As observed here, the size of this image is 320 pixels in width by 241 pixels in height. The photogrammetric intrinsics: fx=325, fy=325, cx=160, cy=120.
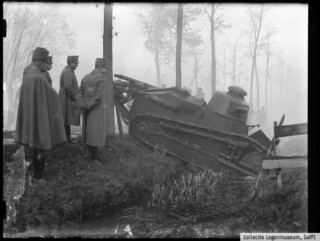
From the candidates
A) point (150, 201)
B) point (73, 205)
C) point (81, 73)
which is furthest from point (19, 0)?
point (81, 73)

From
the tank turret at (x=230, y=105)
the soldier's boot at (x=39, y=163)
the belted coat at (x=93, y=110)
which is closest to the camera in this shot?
the soldier's boot at (x=39, y=163)

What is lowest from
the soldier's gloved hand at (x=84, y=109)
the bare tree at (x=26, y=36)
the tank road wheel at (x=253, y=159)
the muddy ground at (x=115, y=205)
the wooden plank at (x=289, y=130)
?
the muddy ground at (x=115, y=205)

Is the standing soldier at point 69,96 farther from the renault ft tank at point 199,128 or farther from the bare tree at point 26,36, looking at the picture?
the bare tree at point 26,36

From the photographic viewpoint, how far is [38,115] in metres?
5.17

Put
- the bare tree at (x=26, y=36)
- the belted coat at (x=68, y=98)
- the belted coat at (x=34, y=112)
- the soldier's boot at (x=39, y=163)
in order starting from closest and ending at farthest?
the belted coat at (x=34, y=112) < the soldier's boot at (x=39, y=163) < the belted coat at (x=68, y=98) < the bare tree at (x=26, y=36)

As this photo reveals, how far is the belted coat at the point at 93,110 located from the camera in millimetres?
6699

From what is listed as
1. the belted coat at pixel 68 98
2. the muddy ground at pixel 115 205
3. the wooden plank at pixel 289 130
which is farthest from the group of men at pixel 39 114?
the wooden plank at pixel 289 130

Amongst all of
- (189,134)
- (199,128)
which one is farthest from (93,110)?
(199,128)

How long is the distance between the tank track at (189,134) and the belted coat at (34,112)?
391cm

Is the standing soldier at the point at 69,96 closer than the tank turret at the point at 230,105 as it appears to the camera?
Yes

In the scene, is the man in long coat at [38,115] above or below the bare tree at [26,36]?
below

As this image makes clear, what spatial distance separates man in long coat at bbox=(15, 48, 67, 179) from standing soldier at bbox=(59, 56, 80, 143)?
1676 mm

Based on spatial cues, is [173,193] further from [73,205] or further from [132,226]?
[73,205]

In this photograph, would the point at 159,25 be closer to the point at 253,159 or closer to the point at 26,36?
the point at 26,36
